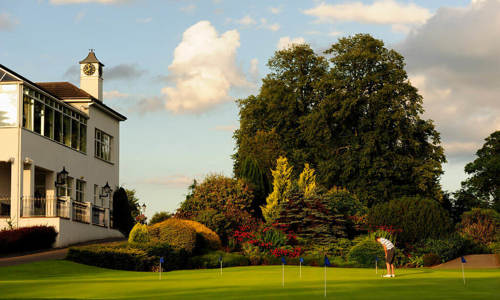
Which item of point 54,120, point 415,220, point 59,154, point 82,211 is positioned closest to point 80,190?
point 82,211

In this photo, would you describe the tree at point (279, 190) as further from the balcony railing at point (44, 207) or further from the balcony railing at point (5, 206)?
the balcony railing at point (5, 206)

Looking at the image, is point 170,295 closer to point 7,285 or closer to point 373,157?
point 7,285

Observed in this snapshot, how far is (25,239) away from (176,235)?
22.9ft

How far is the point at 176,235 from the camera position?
29062 millimetres

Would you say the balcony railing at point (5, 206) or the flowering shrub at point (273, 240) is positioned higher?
the balcony railing at point (5, 206)

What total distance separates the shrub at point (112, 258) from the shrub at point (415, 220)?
13192mm

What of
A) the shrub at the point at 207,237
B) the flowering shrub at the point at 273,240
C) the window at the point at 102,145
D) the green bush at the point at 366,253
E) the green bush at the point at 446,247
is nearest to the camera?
the green bush at the point at 366,253

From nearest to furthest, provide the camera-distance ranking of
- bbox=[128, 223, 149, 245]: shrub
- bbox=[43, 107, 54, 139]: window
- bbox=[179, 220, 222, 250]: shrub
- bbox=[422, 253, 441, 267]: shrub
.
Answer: bbox=[128, 223, 149, 245]: shrub → bbox=[179, 220, 222, 250]: shrub → bbox=[422, 253, 441, 267]: shrub → bbox=[43, 107, 54, 139]: window

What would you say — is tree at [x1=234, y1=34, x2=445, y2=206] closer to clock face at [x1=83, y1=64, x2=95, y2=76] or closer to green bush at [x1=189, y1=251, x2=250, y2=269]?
clock face at [x1=83, y1=64, x2=95, y2=76]

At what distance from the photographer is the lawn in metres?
15.8

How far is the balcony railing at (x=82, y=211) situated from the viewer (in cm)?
3772

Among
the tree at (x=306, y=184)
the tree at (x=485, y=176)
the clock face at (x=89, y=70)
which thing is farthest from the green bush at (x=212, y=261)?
the tree at (x=485, y=176)

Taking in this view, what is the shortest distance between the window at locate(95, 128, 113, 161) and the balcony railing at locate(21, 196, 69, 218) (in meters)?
9.29

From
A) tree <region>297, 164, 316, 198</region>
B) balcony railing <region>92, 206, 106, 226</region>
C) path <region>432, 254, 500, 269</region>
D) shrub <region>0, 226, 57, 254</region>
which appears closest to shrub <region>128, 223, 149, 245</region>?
shrub <region>0, 226, 57, 254</region>
